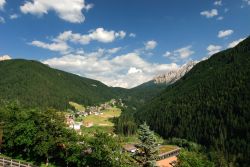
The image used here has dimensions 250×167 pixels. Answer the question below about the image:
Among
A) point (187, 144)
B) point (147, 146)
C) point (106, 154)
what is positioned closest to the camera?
point (147, 146)

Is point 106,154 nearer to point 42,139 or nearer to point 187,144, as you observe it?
point 42,139

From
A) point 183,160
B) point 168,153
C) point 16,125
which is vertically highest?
point 16,125

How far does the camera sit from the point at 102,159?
53750 millimetres

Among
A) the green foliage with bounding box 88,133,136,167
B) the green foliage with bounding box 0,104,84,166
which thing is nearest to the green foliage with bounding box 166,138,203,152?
the green foliage with bounding box 0,104,84,166

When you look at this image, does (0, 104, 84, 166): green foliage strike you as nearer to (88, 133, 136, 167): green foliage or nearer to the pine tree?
(88, 133, 136, 167): green foliage

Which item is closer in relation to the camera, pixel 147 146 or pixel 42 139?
pixel 147 146

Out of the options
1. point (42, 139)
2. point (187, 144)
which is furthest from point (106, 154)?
point (187, 144)

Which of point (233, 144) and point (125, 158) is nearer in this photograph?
point (125, 158)

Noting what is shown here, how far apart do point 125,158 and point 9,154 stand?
32783 mm

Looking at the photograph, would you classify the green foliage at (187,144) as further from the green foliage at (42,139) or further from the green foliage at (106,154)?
the green foliage at (106,154)

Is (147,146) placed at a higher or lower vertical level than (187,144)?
higher

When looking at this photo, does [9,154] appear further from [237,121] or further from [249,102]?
[249,102]

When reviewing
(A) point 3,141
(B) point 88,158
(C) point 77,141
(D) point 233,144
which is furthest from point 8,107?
(D) point 233,144

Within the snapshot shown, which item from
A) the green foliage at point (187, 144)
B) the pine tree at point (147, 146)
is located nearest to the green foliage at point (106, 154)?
the pine tree at point (147, 146)
